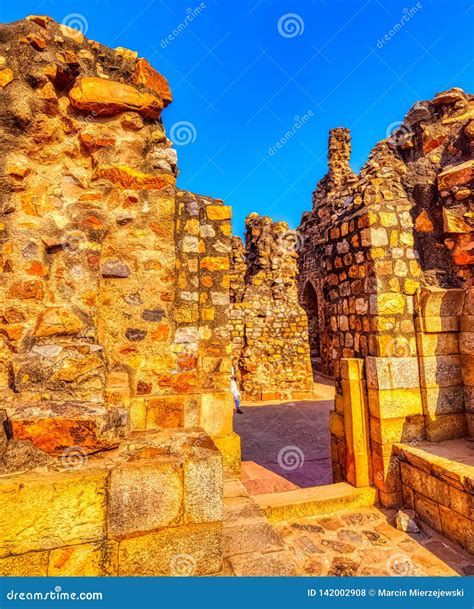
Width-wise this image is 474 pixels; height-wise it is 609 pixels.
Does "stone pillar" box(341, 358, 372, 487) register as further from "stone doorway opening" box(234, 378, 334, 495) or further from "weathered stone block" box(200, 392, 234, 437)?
"weathered stone block" box(200, 392, 234, 437)

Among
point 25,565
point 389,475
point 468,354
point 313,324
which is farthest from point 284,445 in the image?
point 313,324

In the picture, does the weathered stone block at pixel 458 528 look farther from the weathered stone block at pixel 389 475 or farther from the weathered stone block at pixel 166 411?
the weathered stone block at pixel 166 411

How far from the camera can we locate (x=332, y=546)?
9.07 feet

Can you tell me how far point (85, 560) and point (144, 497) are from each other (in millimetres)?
342

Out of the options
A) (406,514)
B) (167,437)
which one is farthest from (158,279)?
(406,514)

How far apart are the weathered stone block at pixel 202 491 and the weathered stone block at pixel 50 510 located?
374 millimetres

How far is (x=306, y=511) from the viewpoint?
10.6ft

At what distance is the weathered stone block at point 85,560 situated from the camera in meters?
1.50

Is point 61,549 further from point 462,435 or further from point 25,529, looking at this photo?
point 462,435

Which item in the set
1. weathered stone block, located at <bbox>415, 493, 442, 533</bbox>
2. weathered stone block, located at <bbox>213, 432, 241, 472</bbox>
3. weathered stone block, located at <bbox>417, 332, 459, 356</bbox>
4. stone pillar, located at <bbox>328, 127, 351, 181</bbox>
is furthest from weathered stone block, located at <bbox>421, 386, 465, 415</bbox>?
stone pillar, located at <bbox>328, 127, 351, 181</bbox>

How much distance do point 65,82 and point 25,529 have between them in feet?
10.5

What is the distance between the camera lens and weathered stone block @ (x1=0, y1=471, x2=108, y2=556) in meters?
1.44

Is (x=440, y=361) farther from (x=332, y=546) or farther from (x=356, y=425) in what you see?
(x=332, y=546)

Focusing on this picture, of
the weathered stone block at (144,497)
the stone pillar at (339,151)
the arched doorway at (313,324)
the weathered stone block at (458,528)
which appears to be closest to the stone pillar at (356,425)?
the weathered stone block at (458,528)
